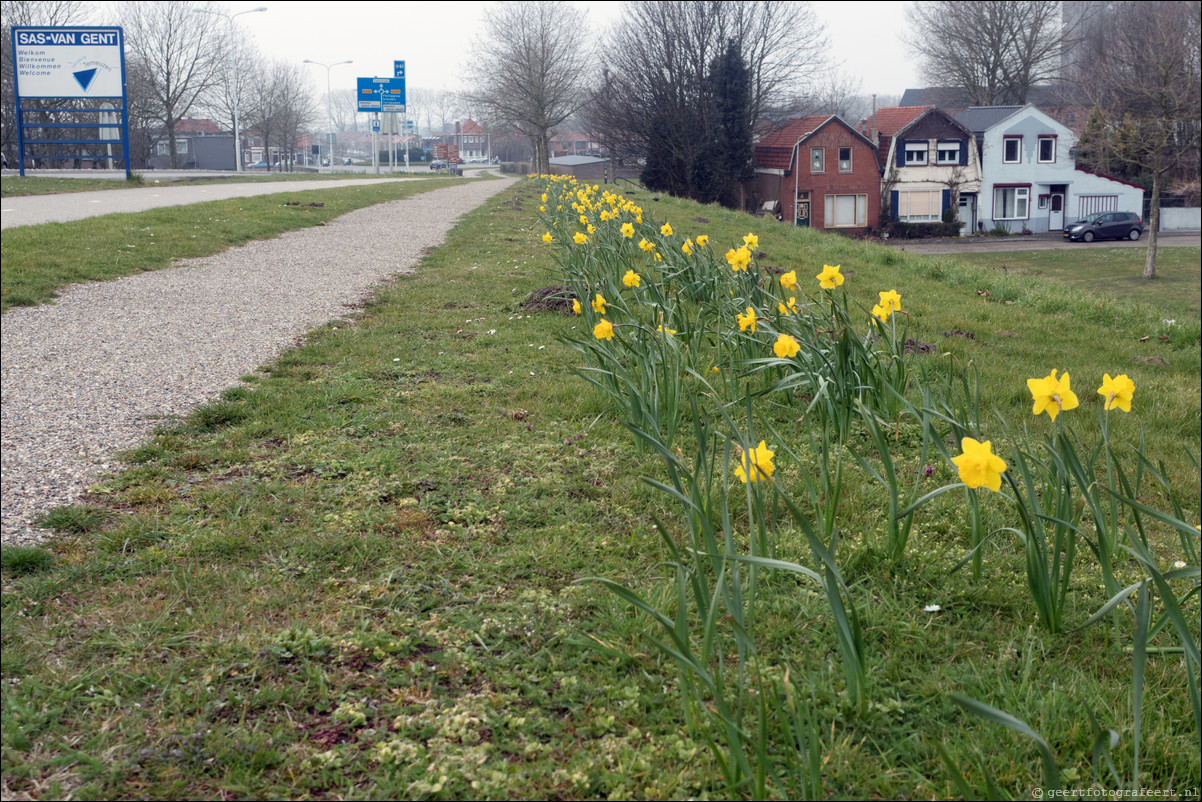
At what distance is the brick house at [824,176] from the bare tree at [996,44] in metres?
12.9

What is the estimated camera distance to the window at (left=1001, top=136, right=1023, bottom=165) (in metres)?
44.5

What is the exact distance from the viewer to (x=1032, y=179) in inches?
1790

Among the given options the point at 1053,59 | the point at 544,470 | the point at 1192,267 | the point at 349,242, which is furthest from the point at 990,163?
the point at 544,470

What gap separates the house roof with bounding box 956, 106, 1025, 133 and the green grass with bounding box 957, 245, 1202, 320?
8.95m

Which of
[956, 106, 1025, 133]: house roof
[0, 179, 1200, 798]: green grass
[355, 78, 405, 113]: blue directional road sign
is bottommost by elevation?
[0, 179, 1200, 798]: green grass

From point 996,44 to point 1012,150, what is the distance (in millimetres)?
8983

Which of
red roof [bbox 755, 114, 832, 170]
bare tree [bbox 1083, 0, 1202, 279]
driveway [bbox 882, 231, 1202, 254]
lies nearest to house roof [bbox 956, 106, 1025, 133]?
driveway [bbox 882, 231, 1202, 254]

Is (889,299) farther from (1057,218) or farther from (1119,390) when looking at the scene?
(1057,218)

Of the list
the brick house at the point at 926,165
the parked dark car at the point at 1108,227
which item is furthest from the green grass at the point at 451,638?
the brick house at the point at 926,165

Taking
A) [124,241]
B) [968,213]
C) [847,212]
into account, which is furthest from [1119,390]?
[968,213]

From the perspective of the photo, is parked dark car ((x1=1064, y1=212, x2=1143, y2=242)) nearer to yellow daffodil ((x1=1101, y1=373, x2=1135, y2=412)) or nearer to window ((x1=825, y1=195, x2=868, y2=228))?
window ((x1=825, y1=195, x2=868, y2=228))

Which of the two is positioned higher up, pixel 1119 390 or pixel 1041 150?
pixel 1041 150

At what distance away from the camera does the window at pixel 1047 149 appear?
44.8m

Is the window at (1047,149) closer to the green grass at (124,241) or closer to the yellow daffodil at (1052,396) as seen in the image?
the green grass at (124,241)
